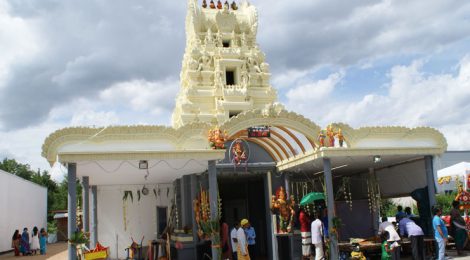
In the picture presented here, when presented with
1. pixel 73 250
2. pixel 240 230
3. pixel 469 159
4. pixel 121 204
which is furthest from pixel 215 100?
pixel 469 159

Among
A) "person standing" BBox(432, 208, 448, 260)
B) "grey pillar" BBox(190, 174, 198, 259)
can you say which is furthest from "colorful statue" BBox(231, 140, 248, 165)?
"person standing" BBox(432, 208, 448, 260)

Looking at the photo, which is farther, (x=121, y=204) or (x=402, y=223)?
(x=121, y=204)

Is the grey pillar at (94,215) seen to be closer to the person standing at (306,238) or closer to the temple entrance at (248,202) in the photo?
the temple entrance at (248,202)

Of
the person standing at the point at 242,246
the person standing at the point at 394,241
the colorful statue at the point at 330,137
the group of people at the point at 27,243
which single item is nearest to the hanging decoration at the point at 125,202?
the person standing at the point at 242,246

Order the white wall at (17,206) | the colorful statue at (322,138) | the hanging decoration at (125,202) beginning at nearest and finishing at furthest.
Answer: the colorful statue at (322,138), the hanging decoration at (125,202), the white wall at (17,206)

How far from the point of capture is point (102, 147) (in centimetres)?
1038

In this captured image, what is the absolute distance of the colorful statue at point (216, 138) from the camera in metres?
10.8

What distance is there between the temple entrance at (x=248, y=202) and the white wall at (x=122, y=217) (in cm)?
242

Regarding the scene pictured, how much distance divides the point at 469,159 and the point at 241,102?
27428mm

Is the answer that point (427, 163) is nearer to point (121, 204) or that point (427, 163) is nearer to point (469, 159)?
point (121, 204)

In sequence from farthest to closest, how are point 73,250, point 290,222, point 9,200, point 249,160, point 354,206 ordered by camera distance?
point 9,200
point 354,206
point 249,160
point 290,222
point 73,250

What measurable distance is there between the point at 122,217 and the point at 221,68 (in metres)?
8.70

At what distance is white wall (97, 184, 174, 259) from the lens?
17172mm

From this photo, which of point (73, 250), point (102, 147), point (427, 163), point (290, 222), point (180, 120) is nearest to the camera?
point (73, 250)
